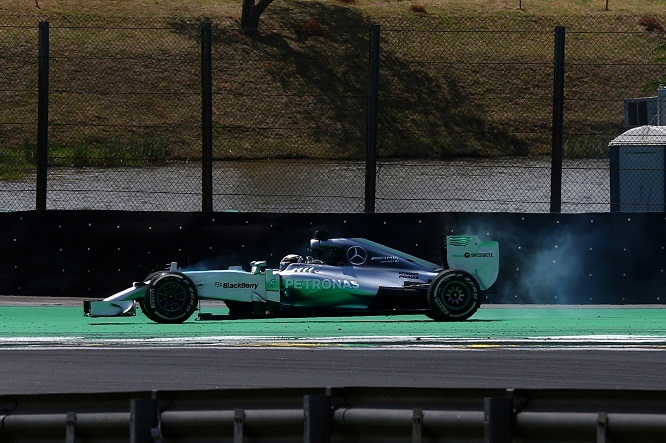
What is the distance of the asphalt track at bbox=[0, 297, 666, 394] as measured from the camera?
32.2ft

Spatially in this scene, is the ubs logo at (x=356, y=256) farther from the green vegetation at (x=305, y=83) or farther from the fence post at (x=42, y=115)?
the green vegetation at (x=305, y=83)

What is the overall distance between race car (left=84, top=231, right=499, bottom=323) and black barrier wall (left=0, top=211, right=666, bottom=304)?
1549 mm

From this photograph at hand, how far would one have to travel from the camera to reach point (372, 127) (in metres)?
16.6

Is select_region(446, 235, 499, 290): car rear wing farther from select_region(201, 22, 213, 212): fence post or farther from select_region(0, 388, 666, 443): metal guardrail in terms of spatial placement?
select_region(0, 388, 666, 443): metal guardrail

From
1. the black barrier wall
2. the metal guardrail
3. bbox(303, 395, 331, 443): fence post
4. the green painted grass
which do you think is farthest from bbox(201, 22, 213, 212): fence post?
bbox(303, 395, 331, 443): fence post

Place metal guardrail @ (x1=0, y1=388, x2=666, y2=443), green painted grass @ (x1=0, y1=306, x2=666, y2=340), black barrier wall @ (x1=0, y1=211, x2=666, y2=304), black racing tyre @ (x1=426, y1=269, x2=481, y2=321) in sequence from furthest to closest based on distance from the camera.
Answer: black barrier wall @ (x1=0, y1=211, x2=666, y2=304), black racing tyre @ (x1=426, y1=269, x2=481, y2=321), green painted grass @ (x1=0, y1=306, x2=666, y2=340), metal guardrail @ (x1=0, y1=388, x2=666, y2=443)

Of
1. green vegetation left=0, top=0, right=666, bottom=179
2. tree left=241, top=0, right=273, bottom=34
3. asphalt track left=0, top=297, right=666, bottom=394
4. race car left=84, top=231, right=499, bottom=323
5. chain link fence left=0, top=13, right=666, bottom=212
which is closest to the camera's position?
asphalt track left=0, top=297, right=666, bottom=394

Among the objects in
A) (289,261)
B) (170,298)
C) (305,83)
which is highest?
(305,83)

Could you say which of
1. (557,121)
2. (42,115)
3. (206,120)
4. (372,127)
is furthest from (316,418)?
(42,115)

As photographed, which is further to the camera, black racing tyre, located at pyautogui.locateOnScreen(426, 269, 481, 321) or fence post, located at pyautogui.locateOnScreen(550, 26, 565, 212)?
fence post, located at pyautogui.locateOnScreen(550, 26, 565, 212)

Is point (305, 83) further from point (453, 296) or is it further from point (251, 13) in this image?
point (453, 296)

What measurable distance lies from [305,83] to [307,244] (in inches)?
782

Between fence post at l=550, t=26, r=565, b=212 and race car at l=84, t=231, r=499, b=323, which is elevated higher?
fence post at l=550, t=26, r=565, b=212

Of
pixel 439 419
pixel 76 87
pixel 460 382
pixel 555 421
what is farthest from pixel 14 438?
pixel 76 87
